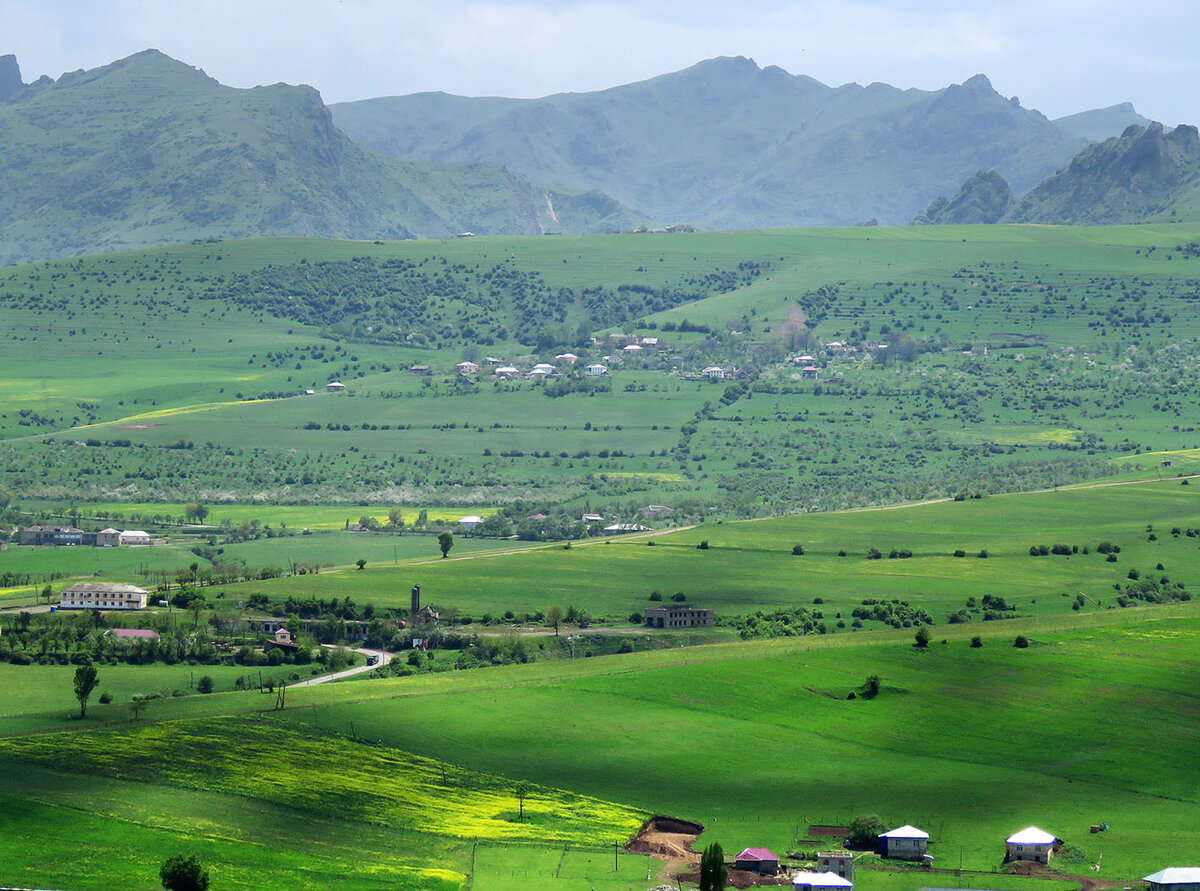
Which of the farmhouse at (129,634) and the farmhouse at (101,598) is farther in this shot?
the farmhouse at (101,598)

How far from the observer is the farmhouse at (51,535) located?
187m

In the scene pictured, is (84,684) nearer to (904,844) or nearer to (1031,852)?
(904,844)

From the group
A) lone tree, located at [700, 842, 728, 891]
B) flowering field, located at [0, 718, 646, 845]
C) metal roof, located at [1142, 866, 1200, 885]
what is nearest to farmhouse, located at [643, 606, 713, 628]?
flowering field, located at [0, 718, 646, 845]

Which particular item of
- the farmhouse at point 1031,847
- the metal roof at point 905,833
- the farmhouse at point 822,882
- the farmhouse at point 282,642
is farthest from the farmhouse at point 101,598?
the farmhouse at point 1031,847

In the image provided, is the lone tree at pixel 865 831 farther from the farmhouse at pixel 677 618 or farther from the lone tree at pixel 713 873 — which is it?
the farmhouse at pixel 677 618

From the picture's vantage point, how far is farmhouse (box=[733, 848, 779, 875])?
88.4 metres

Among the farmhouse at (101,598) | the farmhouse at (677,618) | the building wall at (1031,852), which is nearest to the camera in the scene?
the building wall at (1031,852)

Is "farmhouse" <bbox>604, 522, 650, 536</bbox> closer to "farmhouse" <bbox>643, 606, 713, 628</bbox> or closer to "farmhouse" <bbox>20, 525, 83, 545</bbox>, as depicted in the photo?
"farmhouse" <bbox>643, 606, 713, 628</bbox>

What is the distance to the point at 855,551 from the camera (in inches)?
6816

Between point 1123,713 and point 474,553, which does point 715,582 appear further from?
point 1123,713

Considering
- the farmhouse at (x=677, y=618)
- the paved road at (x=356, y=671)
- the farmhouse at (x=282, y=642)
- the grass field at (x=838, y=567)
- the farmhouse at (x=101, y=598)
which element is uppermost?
the grass field at (x=838, y=567)

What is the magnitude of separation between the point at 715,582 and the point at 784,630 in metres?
16.2

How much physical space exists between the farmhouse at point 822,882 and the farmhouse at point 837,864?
57.0 inches

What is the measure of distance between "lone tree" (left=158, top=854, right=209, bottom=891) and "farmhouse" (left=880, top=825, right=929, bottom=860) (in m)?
32.6
